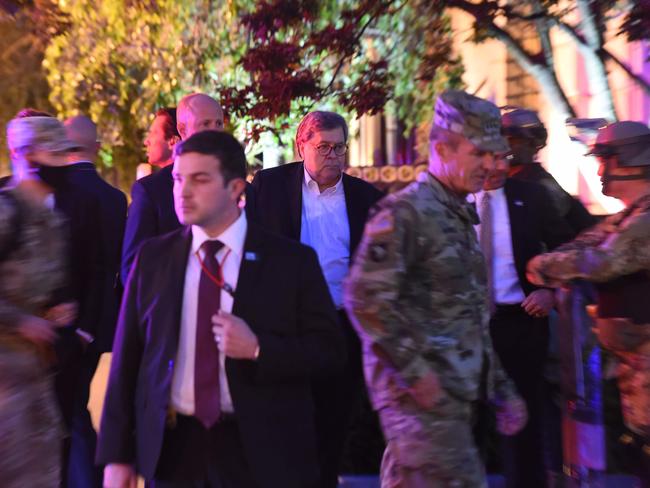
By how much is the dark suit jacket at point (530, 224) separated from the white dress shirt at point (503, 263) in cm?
3

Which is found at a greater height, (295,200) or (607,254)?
(295,200)

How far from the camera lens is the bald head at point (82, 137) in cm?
666

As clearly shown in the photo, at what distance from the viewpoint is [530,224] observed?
5.83 metres

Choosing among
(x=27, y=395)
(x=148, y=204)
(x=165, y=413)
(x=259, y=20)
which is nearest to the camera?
(x=165, y=413)

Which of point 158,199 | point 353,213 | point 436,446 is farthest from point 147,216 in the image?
point 436,446

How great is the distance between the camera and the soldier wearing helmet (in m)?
6.03

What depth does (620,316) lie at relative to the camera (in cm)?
487

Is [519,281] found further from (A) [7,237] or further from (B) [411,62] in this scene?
(B) [411,62]

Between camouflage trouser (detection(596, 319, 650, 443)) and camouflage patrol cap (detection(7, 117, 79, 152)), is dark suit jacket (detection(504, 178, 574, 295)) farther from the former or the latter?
camouflage patrol cap (detection(7, 117, 79, 152))

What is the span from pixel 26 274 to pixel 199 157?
864mm

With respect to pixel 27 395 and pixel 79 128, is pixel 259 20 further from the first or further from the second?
pixel 27 395

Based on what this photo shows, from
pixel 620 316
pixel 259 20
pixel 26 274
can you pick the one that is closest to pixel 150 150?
pixel 259 20

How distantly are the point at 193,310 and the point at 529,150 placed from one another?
9.70 feet

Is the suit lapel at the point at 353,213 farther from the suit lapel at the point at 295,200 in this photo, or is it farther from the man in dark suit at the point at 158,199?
the man in dark suit at the point at 158,199
